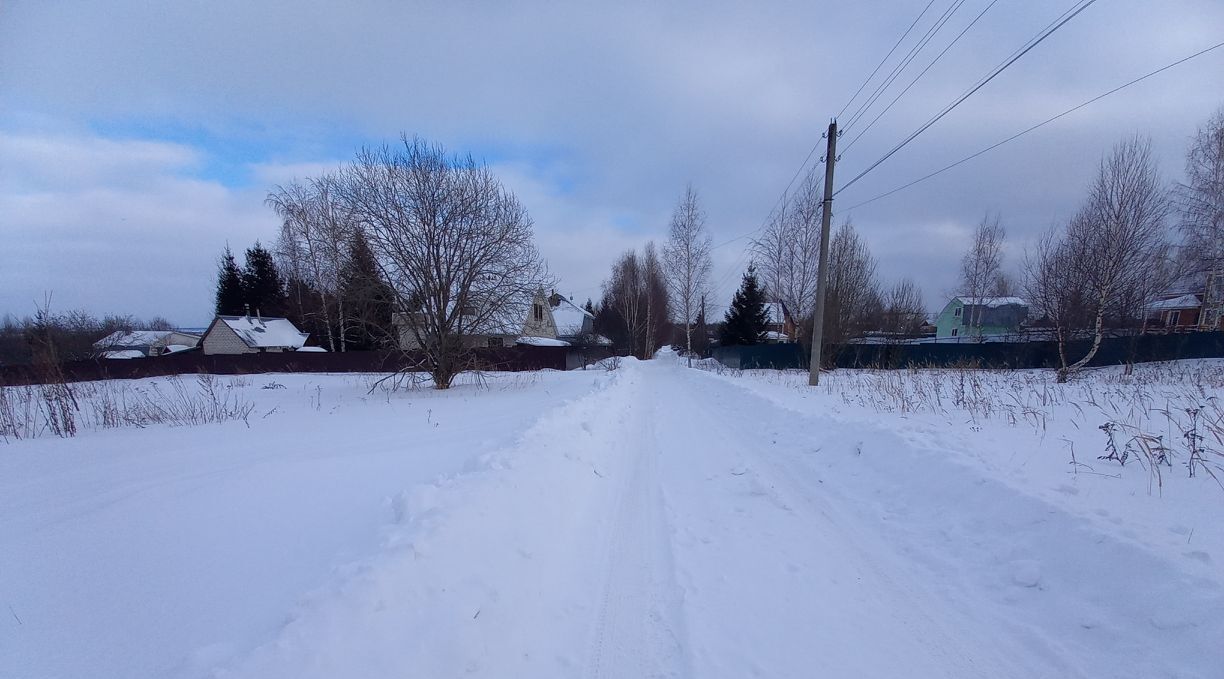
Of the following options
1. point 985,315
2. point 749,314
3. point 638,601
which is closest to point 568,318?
point 749,314

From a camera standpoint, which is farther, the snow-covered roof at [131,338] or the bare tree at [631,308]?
the bare tree at [631,308]

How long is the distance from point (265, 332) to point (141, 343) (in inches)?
899

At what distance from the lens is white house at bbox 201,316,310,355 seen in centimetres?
3547

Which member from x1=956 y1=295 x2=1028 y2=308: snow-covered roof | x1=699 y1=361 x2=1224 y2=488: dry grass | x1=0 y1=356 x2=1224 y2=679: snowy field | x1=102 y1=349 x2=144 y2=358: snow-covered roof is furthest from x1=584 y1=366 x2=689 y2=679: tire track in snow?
x1=956 y1=295 x2=1028 y2=308: snow-covered roof

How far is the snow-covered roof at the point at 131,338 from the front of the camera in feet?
112

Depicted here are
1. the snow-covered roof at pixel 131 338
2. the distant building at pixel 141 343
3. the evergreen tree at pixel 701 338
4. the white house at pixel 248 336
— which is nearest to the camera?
the distant building at pixel 141 343

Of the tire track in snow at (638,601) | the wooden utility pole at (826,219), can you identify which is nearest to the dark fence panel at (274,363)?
the wooden utility pole at (826,219)

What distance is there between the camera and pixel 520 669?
230 centimetres

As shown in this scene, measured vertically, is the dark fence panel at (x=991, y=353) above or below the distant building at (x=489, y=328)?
below

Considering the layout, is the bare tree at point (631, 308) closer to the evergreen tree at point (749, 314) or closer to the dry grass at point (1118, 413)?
the evergreen tree at point (749, 314)

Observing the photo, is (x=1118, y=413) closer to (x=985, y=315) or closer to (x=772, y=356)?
(x=772, y=356)

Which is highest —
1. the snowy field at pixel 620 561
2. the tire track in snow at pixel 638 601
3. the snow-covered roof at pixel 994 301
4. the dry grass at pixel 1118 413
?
the snow-covered roof at pixel 994 301

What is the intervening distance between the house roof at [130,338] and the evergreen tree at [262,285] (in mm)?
9507

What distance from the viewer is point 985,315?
47531 mm
